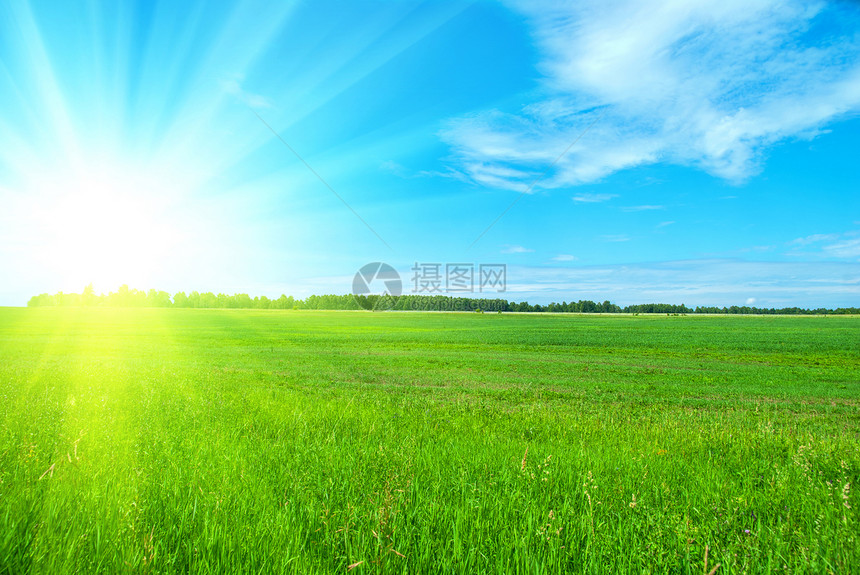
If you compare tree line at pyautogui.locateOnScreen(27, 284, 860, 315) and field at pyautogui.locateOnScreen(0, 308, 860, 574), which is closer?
field at pyautogui.locateOnScreen(0, 308, 860, 574)

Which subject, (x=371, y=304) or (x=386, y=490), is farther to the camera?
(x=371, y=304)

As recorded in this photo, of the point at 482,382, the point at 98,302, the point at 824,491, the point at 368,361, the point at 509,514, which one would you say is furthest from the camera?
the point at 98,302

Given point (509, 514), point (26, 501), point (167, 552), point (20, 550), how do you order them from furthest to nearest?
point (509, 514), point (26, 501), point (167, 552), point (20, 550)

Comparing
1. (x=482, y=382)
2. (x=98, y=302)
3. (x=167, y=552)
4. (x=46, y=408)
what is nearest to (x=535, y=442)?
(x=167, y=552)

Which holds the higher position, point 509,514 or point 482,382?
point 509,514

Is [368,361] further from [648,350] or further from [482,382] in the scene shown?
[648,350]

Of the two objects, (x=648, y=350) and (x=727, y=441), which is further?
(x=648, y=350)

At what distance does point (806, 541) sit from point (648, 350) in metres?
35.5

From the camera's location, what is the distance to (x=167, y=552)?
254cm

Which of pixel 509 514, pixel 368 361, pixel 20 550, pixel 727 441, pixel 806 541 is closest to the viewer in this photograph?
pixel 20 550

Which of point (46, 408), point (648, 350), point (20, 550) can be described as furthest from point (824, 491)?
point (648, 350)

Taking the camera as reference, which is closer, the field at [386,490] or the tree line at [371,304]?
the field at [386,490]

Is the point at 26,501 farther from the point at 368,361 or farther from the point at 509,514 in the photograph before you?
the point at 368,361

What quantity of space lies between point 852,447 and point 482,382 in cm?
1189
